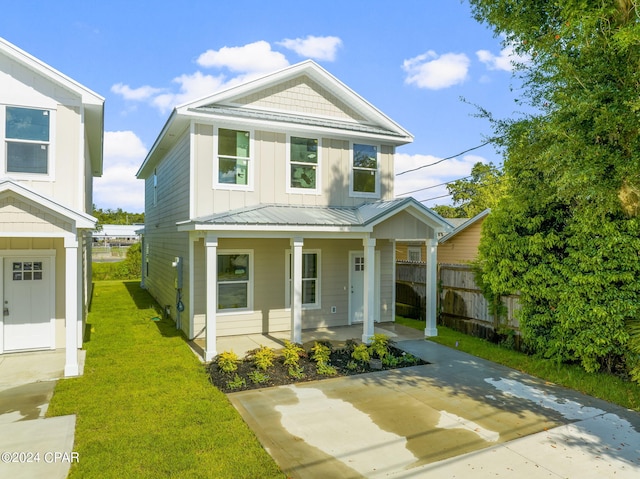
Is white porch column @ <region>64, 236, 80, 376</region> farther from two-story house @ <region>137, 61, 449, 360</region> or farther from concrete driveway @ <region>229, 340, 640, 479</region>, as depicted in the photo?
concrete driveway @ <region>229, 340, 640, 479</region>

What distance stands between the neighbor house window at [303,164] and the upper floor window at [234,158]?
48.1 inches

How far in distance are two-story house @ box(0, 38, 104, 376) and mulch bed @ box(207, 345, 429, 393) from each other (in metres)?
2.83

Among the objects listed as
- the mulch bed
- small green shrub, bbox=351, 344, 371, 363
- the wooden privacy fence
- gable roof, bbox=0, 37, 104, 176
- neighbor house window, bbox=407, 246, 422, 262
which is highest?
gable roof, bbox=0, 37, 104, 176

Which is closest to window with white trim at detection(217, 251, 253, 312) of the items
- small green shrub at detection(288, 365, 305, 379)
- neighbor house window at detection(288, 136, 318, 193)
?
neighbor house window at detection(288, 136, 318, 193)

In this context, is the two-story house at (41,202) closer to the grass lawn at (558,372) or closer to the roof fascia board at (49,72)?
the roof fascia board at (49,72)

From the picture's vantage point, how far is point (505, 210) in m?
9.53

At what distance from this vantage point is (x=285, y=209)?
35.0ft

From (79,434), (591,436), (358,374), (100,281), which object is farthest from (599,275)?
(100,281)

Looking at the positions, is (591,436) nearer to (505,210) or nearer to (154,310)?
(505,210)

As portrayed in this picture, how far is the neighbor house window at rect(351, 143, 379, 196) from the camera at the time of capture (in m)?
12.2

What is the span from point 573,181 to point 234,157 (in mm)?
7590

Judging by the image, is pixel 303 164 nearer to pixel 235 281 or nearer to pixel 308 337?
pixel 235 281

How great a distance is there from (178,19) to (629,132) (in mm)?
12648

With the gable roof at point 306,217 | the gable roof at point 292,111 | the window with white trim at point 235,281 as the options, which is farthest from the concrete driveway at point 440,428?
the gable roof at point 292,111
